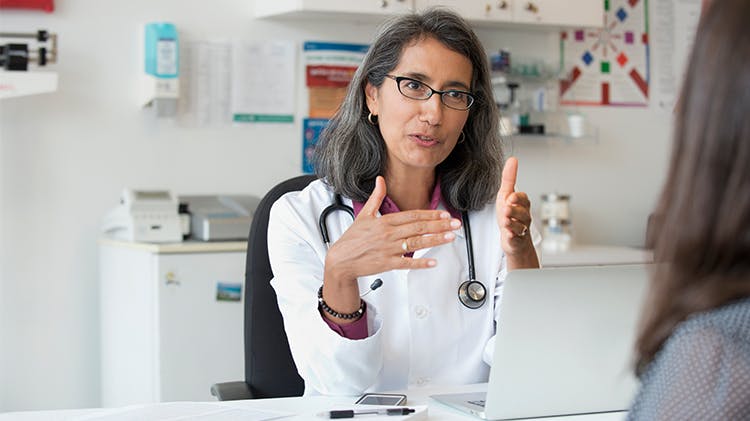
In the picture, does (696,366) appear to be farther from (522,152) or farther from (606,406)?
(522,152)

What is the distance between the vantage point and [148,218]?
9.70 feet

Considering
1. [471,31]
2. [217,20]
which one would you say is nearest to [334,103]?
[217,20]

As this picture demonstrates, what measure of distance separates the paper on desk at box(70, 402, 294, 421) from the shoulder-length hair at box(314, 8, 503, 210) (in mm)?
593

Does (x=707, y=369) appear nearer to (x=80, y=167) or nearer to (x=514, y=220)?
(x=514, y=220)

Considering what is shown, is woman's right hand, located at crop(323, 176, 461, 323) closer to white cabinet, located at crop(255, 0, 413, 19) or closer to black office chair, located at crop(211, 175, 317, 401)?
Result: black office chair, located at crop(211, 175, 317, 401)

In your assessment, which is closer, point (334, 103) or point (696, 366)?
point (696, 366)

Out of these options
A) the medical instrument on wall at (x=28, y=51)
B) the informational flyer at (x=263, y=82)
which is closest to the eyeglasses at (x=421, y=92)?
the medical instrument on wall at (x=28, y=51)

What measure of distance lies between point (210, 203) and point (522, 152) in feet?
4.67

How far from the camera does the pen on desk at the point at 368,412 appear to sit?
1374 millimetres

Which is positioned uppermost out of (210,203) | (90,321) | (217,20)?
(217,20)

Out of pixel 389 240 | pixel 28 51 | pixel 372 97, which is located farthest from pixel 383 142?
pixel 28 51

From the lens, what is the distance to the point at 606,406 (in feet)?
4.51

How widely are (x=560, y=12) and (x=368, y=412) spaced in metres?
2.70

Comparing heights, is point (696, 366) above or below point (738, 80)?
below
